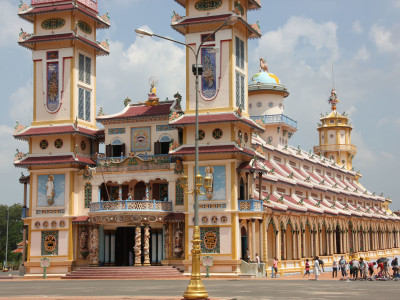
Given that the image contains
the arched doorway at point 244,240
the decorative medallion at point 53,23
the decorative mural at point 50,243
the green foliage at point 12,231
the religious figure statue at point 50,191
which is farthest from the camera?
the green foliage at point 12,231

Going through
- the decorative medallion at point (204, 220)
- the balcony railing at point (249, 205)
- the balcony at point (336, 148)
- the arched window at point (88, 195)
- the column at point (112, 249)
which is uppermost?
the balcony at point (336, 148)

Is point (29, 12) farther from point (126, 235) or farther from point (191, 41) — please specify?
point (126, 235)

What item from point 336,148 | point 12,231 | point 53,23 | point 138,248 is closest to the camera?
point 138,248

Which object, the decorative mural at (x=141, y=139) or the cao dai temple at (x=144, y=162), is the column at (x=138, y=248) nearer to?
the cao dai temple at (x=144, y=162)

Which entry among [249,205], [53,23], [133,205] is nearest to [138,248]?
[133,205]

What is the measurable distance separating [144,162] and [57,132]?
713 cm

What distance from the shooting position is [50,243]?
182ft

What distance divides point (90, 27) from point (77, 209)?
15.2m

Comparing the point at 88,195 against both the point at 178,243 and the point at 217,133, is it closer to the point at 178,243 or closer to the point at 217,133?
the point at 178,243

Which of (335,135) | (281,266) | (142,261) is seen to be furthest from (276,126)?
(335,135)

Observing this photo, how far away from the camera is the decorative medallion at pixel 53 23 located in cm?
5675

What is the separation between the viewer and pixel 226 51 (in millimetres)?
52406

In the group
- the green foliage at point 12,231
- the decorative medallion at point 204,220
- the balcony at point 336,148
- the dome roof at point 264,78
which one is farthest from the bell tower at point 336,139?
the decorative medallion at point 204,220

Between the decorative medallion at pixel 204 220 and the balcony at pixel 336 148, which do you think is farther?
the balcony at pixel 336 148
